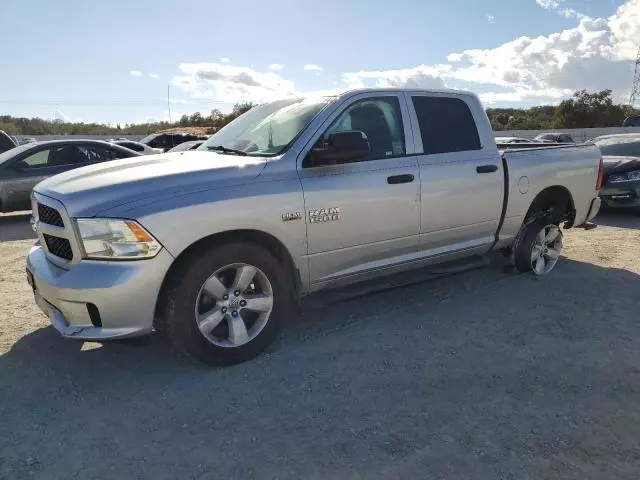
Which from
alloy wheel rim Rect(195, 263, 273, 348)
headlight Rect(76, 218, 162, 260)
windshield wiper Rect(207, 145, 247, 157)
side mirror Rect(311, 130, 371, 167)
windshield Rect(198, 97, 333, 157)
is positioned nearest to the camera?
headlight Rect(76, 218, 162, 260)

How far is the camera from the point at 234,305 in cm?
368

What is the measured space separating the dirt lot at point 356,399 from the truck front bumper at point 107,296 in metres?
0.41

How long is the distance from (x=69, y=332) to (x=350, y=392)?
71.2 inches

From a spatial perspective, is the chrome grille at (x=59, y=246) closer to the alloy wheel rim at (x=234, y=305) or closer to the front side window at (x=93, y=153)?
the alloy wheel rim at (x=234, y=305)

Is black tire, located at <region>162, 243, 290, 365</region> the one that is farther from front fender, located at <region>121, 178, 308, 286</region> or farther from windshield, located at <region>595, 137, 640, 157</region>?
windshield, located at <region>595, 137, 640, 157</region>

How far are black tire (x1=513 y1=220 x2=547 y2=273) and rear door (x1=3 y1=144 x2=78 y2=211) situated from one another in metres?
8.34

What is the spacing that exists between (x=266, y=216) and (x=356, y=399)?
135 cm

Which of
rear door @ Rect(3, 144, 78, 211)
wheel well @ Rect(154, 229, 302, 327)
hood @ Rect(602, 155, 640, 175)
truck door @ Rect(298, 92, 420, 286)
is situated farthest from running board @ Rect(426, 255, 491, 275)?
rear door @ Rect(3, 144, 78, 211)

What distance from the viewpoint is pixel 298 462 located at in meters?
2.66

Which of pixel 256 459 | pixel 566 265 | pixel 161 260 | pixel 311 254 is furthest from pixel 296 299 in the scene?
pixel 566 265

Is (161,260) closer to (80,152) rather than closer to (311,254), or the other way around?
(311,254)

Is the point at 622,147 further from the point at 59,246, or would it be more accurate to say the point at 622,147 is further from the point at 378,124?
the point at 59,246

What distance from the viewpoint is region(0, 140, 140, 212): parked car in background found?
31.9 ft

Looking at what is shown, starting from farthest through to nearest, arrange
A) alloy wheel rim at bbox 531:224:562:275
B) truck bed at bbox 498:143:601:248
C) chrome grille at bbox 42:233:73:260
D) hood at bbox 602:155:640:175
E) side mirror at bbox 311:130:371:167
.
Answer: hood at bbox 602:155:640:175, alloy wheel rim at bbox 531:224:562:275, truck bed at bbox 498:143:601:248, side mirror at bbox 311:130:371:167, chrome grille at bbox 42:233:73:260
